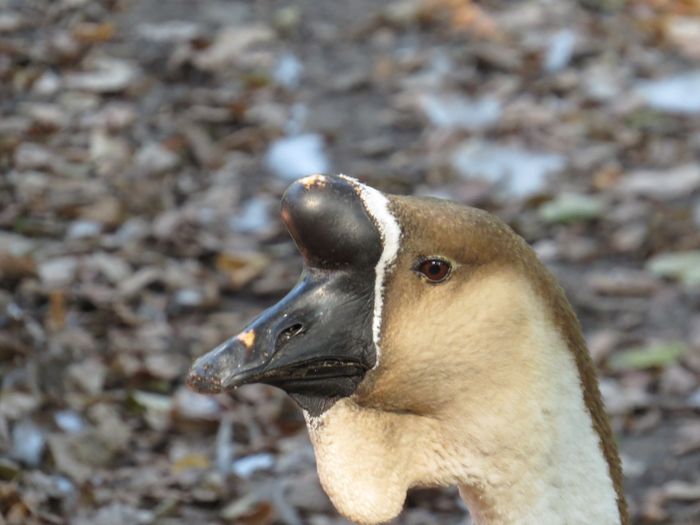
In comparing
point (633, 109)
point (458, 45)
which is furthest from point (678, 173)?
point (458, 45)

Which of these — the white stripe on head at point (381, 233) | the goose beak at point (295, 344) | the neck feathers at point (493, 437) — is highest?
the white stripe on head at point (381, 233)

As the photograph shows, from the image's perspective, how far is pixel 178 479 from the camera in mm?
4582

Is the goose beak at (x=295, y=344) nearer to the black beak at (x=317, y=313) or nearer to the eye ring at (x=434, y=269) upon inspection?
the black beak at (x=317, y=313)

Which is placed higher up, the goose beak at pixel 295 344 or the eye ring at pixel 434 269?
the eye ring at pixel 434 269

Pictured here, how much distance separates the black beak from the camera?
233 cm

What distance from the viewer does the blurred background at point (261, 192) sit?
464 cm

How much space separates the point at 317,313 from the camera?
7.79ft

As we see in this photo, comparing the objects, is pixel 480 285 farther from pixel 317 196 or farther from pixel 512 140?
pixel 512 140

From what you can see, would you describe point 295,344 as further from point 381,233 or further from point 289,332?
point 381,233

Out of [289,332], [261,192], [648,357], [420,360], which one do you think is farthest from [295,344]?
[261,192]

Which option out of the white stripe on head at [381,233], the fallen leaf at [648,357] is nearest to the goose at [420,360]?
the white stripe on head at [381,233]

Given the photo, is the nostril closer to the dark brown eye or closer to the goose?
the goose

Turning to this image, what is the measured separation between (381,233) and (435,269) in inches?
5.2

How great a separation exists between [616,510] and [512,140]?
192 inches
